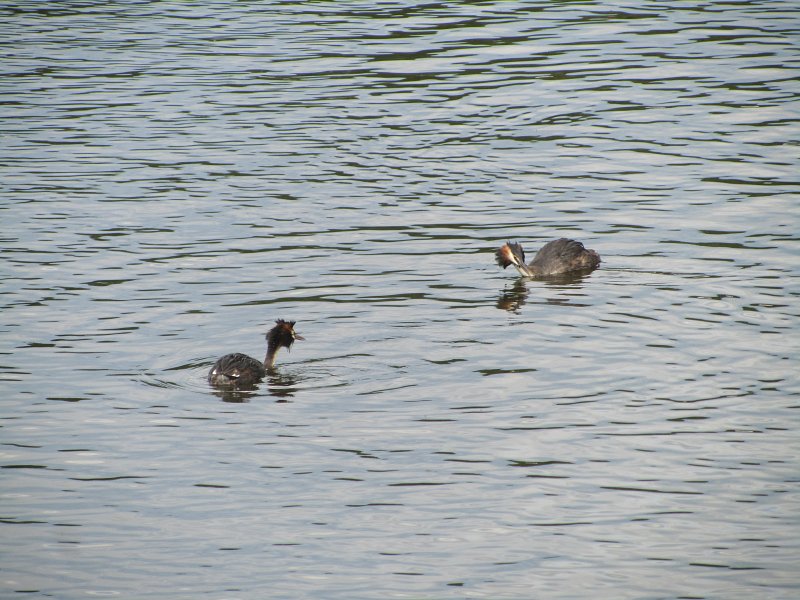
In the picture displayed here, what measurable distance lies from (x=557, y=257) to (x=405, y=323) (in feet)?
10.5

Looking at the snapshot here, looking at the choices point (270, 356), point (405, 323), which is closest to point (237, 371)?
point (270, 356)

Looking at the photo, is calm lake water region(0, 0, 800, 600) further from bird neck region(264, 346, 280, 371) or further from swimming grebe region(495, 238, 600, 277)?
swimming grebe region(495, 238, 600, 277)

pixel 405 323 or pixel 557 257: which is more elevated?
pixel 557 257

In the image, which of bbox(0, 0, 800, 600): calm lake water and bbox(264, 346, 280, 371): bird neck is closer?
bbox(0, 0, 800, 600): calm lake water

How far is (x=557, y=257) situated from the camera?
19203 mm

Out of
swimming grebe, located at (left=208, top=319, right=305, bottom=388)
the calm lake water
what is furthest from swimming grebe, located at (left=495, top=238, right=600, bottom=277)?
swimming grebe, located at (left=208, top=319, right=305, bottom=388)

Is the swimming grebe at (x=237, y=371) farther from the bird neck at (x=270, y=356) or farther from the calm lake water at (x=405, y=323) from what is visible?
the calm lake water at (x=405, y=323)

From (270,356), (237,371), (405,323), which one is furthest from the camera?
(405,323)

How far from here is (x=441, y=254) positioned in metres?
20.2

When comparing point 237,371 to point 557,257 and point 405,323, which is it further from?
point 557,257

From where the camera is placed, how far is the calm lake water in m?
11.1

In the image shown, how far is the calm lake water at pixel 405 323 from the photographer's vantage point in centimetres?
1115

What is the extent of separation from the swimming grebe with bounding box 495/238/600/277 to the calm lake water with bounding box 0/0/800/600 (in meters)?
0.34

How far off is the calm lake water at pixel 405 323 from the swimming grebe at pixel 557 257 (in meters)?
0.34
